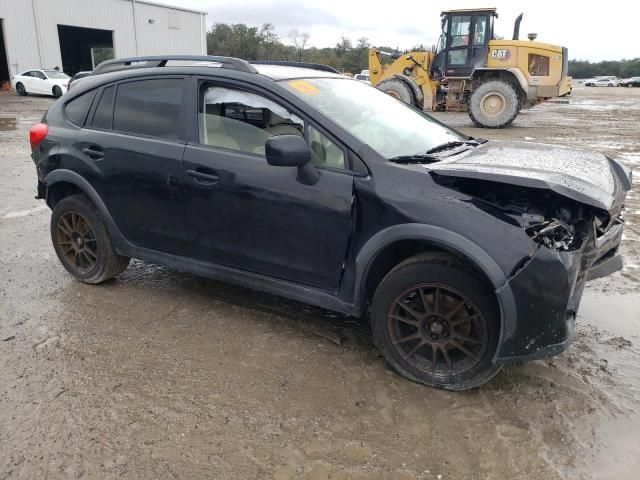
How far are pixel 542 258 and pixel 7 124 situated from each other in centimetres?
1713

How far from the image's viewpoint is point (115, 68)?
418cm

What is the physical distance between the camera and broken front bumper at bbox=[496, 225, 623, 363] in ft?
8.25

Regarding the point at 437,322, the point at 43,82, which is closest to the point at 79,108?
the point at 437,322

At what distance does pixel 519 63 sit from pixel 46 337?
1480cm

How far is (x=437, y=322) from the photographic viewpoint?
9.37ft

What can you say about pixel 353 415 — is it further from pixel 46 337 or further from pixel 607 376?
pixel 46 337

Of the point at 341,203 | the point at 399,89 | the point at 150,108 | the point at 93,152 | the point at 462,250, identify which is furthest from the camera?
the point at 399,89

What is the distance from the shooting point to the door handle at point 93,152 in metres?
3.86

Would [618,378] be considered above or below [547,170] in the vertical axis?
below

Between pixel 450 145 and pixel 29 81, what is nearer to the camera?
pixel 450 145

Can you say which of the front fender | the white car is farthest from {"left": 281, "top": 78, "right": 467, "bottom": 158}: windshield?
the white car

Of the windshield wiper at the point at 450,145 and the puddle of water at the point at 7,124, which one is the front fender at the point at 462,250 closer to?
the windshield wiper at the point at 450,145

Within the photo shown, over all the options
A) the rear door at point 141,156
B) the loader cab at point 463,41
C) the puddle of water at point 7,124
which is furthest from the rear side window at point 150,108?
the loader cab at point 463,41

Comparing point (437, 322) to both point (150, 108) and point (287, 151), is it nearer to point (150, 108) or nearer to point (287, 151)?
point (287, 151)
